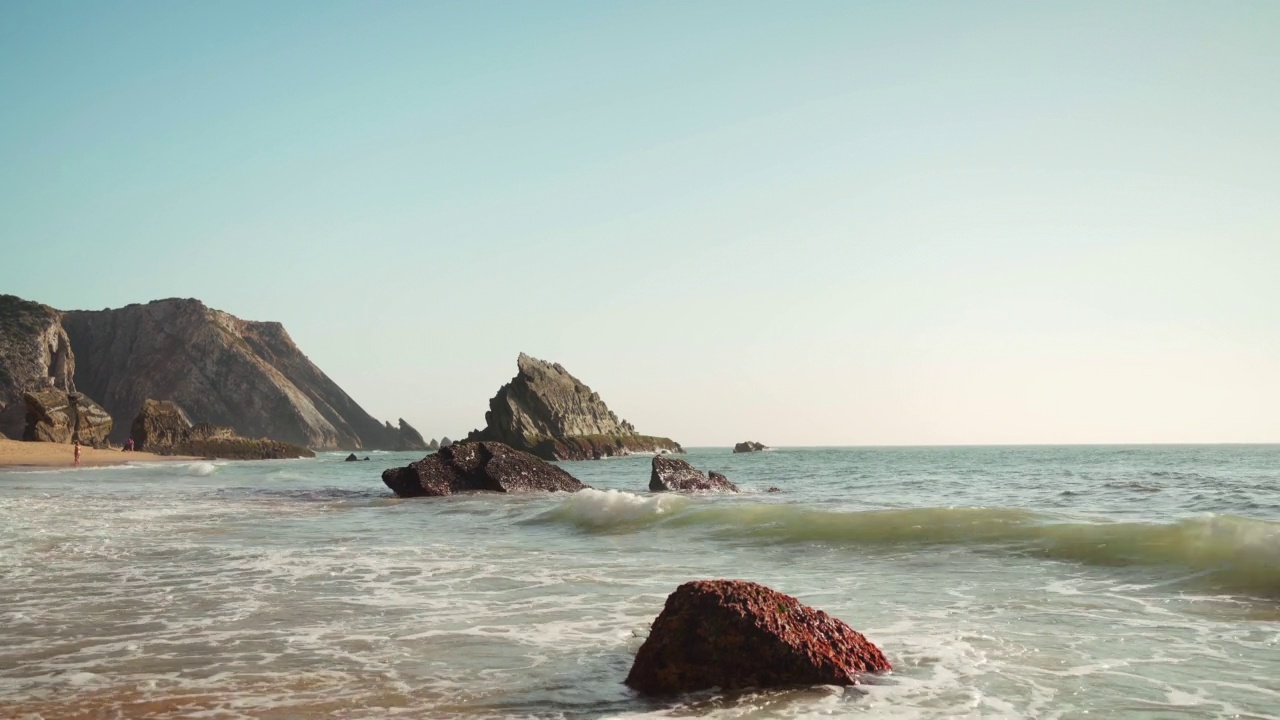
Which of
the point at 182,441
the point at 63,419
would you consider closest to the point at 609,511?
the point at 63,419

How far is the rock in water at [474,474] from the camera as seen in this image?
2287 centimetres

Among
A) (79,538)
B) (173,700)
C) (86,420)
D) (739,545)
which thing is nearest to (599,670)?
(173,700)

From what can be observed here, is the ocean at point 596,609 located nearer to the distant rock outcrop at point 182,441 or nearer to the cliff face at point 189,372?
the distant rock outcrop at point 182,441

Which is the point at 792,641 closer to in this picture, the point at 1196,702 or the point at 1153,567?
the point at 1196,702

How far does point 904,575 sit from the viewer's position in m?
9.37

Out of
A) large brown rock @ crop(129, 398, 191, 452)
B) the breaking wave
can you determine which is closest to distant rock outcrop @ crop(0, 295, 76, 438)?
large brown rock @ crop(129, 398, 191, 452)

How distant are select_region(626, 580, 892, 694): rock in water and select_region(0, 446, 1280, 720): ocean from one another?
6.2 inches

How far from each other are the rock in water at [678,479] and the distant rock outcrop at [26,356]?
304 feet

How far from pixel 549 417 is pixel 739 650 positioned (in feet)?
261

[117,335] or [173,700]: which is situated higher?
[117,335]

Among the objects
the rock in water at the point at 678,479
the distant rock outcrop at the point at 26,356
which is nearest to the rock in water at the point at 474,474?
the rock in water at the point at 678,479

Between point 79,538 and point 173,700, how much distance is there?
32.2 feet

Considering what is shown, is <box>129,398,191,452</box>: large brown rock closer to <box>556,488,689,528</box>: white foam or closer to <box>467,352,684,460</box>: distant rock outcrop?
<box>467,352,684,460</box>: distant rock outcrop

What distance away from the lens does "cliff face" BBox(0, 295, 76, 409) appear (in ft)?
317
